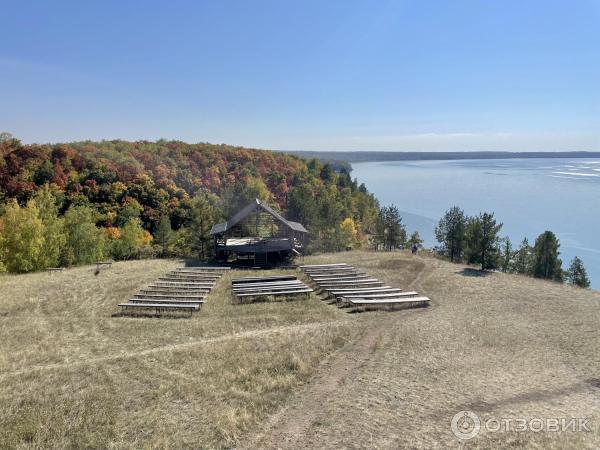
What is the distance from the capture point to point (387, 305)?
18156 millimetres

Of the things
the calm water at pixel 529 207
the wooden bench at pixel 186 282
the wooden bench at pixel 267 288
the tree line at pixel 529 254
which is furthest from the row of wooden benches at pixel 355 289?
the calm water at pixel 529 207

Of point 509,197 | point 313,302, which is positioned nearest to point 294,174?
point 509,197

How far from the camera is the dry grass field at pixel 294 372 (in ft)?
27.9

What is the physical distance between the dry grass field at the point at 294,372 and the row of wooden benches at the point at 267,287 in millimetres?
897

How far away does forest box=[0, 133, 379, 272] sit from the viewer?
3634 centimetres

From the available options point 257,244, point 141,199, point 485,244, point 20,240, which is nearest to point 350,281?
point 257,244

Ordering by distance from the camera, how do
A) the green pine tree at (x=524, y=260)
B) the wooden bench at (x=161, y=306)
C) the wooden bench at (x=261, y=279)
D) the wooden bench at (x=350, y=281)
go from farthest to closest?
the green pine tree at (x=524, y=260), the wooden bench at (x=261, y=279), the wooden bench at (x=350, y=281), the wooden bench at (x=161, y=306)

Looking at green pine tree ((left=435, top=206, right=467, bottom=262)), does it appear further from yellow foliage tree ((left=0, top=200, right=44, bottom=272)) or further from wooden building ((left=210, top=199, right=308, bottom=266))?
yellow foliage tree ((left=0, top=200, right=44, bottom=272))

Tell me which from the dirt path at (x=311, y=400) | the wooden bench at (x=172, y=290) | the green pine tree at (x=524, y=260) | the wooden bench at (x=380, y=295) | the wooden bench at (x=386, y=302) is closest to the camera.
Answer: the dirt path at (x=311, y=400)

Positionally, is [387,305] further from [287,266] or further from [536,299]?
[287,266]

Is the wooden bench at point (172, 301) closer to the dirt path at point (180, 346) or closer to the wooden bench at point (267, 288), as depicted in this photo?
the wooden bench at point (267, 288)

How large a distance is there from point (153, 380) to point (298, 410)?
13.9ft

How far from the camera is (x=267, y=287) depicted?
20.7 meters

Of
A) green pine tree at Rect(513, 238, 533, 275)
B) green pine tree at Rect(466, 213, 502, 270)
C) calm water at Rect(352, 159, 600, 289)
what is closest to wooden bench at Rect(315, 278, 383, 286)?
green pine tree at Rect(466, 213, 502, 270)
